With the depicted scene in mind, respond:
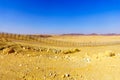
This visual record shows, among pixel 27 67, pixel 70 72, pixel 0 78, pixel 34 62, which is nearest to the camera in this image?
pixel 0 78

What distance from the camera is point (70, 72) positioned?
8.66m

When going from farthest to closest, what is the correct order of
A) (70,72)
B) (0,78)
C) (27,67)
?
1. (27,67)
2. (70,72)
3. (0,78)

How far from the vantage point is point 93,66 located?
9391 millimetres

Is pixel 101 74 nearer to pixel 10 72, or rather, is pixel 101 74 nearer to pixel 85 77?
pixel 85 77

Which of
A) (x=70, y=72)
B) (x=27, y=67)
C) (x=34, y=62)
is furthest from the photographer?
(x=34, y=62)

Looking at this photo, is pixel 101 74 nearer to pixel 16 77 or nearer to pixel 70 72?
pixel 70 72

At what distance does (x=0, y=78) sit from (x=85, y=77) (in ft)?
11.1

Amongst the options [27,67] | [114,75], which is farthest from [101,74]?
[27,67]

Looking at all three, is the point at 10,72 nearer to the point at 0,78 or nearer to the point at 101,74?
the point at 0,78

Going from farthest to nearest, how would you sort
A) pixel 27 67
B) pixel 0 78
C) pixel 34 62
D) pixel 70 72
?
1. pixel 34 62
2. pixel 27 67
3. pixel 70 72
4. pixel 0 78

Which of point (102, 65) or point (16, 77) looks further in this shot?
point (102, 65)

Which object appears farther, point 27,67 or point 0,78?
point 27,67

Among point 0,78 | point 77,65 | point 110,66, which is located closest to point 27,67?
point 0,78

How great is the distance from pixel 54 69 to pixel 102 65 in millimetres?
2239
